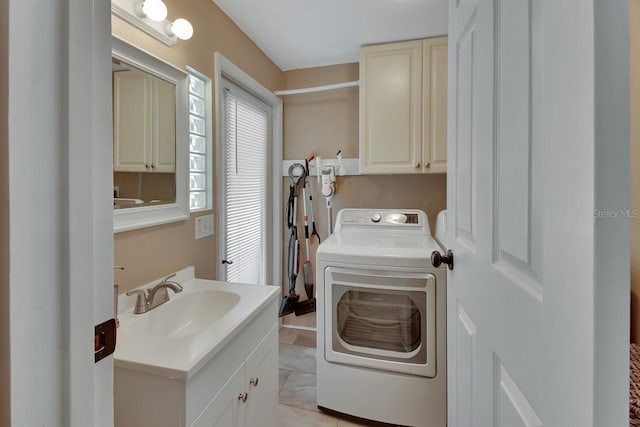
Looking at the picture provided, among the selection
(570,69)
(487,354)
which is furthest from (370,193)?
(570,69)

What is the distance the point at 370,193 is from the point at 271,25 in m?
1.49

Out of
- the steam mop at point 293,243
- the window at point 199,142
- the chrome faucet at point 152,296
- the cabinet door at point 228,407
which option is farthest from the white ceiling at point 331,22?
the cabinet door at point 228,407

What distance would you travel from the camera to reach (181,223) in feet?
4.97

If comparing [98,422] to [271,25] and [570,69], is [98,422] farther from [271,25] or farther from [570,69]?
[271,25]

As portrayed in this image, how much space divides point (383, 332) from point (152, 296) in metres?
1.26

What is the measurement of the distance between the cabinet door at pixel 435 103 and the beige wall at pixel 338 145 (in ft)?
1.15

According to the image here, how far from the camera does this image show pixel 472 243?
32.6 inches

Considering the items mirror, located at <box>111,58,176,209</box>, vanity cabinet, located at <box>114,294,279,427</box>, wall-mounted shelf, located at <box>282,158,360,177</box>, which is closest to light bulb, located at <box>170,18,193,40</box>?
mirror, located at <box>111,58,176,209</box>

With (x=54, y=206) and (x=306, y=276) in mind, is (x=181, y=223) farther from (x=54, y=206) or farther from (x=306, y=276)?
(x=306, y=276)

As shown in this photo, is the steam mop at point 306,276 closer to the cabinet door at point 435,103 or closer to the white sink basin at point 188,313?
the cabinet door at point 435,103

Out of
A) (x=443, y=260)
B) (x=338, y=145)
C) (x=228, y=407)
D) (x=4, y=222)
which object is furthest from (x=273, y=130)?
(x=4, y=222)

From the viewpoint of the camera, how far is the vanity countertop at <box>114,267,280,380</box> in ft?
2.70

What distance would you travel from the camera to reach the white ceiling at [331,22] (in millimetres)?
1786

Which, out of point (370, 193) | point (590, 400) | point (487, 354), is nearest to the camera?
point (590, 400)
